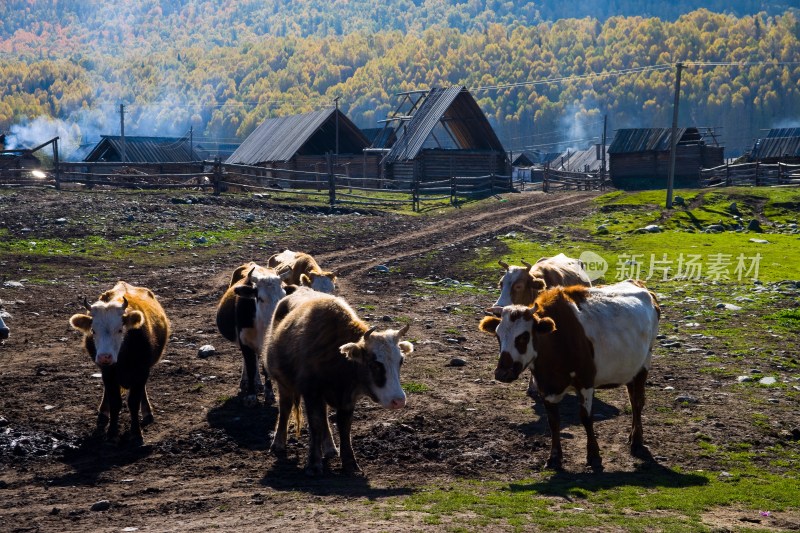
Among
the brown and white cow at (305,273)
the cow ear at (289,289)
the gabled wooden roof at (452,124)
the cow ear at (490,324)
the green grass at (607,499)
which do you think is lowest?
the green grass at (607,499)

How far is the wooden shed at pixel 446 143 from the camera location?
54.8 meters

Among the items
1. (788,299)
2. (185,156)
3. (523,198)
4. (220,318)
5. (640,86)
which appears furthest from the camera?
(640,86)

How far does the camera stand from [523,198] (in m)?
47.8

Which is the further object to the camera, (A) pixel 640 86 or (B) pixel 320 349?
(A) pixel 640 86

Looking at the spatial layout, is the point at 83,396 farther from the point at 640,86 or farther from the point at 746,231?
the point at 640,86

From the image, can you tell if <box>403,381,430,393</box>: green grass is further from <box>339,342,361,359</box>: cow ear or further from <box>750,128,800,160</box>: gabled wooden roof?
<box>750,128,800,160</box>: gabled wooden roof

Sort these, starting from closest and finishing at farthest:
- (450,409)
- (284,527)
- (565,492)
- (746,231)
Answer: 1. (284,527)
2. (565,492)
3. (450,409)
4. (746,231)

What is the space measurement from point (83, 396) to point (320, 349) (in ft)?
13.5

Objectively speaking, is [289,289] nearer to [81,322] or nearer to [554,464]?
[81,322]

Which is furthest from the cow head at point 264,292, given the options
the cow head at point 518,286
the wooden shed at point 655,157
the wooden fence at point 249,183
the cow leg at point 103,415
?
the wooden shed at point 655,157

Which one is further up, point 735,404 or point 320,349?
point 320,349

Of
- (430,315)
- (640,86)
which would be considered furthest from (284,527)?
(640,86)

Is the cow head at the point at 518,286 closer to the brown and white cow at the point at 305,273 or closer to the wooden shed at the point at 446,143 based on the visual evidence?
the brown and white cow at the point at 305,273

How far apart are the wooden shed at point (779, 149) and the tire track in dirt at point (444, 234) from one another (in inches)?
1054
